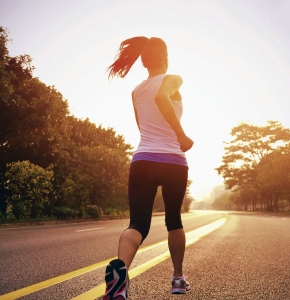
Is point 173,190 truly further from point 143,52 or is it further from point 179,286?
point 143,52

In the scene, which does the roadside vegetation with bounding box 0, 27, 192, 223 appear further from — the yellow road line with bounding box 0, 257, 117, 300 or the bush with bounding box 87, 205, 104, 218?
the yellow road line with bounding box 0, 257, 117, 300

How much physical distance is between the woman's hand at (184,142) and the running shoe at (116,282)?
94cm

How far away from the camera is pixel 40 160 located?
73.7ft

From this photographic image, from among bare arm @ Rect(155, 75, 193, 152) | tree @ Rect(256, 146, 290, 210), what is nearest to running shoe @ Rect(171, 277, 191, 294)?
bare arm @ Rect(155, 75, 193, 152)

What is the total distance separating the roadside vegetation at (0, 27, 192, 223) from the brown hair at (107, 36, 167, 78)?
48.0ft

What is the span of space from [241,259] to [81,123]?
29.8 m

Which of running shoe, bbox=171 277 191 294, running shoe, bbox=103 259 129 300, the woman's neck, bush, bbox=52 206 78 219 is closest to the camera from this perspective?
running shoe, bbox=103 259 129 300

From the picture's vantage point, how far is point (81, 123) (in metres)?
33.6

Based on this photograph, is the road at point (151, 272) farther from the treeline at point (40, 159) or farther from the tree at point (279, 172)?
the tree at point (279, 172)

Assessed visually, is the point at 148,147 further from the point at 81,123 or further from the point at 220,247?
the point at 81,123

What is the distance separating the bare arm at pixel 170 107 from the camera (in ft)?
8.01

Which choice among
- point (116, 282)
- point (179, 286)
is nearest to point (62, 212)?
point (179, 286)

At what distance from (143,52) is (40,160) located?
68.2 ft

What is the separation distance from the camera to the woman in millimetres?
2401
